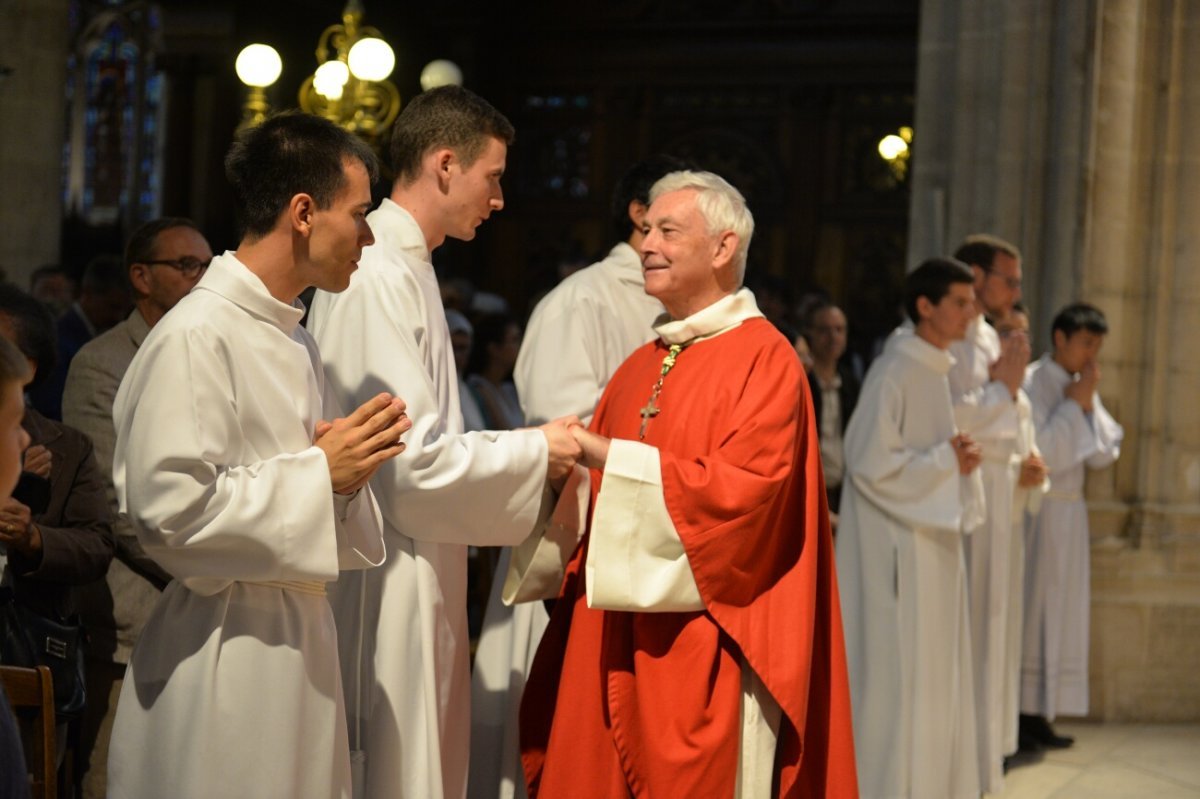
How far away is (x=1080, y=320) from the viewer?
6867 millimetres

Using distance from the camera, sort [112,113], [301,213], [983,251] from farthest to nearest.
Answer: [112,113] → [983,251] → [301,213]

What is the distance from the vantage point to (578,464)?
3670mm

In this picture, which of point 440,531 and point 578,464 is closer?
point 440,531

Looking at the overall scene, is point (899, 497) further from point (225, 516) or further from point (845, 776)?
point (225, 516)

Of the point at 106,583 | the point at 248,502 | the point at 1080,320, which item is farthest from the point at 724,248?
the point at 1080,320

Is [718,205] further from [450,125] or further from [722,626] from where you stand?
[722,626]

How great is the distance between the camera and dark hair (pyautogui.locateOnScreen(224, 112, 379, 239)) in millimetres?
2924

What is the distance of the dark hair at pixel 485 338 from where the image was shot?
8078mm

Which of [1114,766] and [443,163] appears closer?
[443,163]

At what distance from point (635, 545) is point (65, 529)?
4.28ft

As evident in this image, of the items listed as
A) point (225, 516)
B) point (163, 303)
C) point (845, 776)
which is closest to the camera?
point (225, 516)

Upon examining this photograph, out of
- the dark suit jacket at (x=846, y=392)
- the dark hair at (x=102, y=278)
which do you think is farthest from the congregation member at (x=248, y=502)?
the dark suit jacket at (x=846, y=392)

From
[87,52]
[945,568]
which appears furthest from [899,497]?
[87,52]

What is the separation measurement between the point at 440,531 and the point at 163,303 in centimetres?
137
